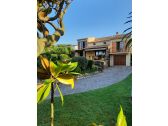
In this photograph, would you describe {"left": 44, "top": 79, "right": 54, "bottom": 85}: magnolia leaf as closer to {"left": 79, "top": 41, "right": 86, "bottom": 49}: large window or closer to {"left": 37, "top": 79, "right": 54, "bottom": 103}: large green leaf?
{"left": 37, "top": 79, "right": 54, "bottom": 103}: large green leaf

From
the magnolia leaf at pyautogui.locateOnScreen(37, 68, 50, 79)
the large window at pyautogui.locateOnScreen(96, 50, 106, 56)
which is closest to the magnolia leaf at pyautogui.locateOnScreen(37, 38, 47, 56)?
the magnolia leaf at pyautogui.locateOnScreen(37, 68, 50, 79)

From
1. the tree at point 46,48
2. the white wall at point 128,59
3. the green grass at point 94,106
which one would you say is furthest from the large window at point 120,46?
the tree at point 46,48

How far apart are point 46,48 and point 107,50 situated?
0.53 metres

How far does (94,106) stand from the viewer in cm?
142

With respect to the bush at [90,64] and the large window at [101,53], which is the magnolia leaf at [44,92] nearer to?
the bush at [90,64]

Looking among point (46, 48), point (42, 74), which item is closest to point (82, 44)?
point (46, 48)

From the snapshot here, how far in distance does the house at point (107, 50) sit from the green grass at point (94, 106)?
0.51 ft

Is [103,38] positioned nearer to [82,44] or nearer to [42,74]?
[82,44]

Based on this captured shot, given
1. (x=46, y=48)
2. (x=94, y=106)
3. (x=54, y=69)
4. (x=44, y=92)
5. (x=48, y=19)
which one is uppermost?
(x=48, y=19)

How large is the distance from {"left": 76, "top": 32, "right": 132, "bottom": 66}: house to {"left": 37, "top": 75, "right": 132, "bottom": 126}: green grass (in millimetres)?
154

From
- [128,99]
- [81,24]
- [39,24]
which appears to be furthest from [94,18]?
[128,99]

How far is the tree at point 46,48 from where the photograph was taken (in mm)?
1024
